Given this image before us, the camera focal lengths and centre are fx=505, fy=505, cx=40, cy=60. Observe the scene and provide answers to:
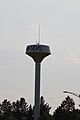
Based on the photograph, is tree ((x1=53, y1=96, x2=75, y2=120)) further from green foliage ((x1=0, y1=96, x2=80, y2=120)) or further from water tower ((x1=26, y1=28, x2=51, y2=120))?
water tower ((x1=26, y1=28, x2=51, y2=120))

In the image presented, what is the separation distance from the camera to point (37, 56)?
13188 cm

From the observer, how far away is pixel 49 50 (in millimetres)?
132000

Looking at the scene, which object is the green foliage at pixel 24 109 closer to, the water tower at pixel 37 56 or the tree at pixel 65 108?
the tree at pixel 65 108

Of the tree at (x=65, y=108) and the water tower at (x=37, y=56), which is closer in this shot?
the water tower at (x=37, y=56)

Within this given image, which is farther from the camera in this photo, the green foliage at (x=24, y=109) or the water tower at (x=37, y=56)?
the green foliage at (x=24, y=109)

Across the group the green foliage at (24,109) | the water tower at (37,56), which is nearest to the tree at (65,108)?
the green foliage at (24,109)

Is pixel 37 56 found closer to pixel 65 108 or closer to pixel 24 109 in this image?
pixel 65 108

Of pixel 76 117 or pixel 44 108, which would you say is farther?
pixel 44 108

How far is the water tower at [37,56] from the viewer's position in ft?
427

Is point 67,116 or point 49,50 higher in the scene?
point 49,50

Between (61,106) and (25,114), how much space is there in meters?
26.7

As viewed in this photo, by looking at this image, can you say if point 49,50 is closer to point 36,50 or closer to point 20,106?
point 36,50

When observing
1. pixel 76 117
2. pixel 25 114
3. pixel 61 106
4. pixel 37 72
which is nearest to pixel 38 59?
pixel 37 72

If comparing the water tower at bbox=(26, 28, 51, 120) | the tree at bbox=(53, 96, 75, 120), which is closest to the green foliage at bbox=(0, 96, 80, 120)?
the tree at bbox=(53, 96, 75, 120)
